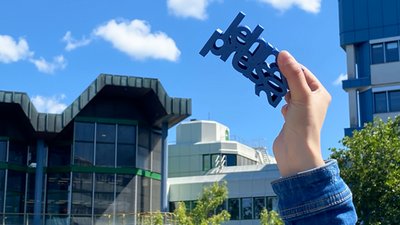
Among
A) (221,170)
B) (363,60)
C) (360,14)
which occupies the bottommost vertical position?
(221,170)

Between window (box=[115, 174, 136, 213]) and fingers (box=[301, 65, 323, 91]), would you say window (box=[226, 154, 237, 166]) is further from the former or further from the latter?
fingers (box=[301, 65, 323, 91])

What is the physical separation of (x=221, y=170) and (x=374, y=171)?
27.5m

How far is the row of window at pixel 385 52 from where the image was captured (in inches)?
1481

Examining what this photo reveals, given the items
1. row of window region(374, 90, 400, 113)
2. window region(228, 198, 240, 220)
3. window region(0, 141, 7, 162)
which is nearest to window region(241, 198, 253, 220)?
window region(228, 198, 240, 220)

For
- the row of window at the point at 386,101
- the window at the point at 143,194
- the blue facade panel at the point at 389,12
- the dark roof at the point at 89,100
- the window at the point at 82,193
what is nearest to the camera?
the dark roof at the point at 89,100

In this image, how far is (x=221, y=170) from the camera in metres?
44.6

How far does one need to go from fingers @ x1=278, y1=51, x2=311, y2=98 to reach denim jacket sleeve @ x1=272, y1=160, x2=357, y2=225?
0.22 metres

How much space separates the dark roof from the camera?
32.2 meters

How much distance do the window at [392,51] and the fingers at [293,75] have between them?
122ft

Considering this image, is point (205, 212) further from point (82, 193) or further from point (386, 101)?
point (386, 101)

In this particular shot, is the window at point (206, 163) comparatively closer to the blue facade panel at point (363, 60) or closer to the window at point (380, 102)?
the blue facade panel at point (363, 60)

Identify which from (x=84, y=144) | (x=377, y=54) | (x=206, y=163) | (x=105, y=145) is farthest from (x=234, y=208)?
(x=377, y=54)

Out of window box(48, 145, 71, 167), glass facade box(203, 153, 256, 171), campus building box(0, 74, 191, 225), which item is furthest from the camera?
glass facade box(203, 153, 256, 171)

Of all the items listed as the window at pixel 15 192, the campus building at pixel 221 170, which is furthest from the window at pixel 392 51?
the window at pixel 15 192
